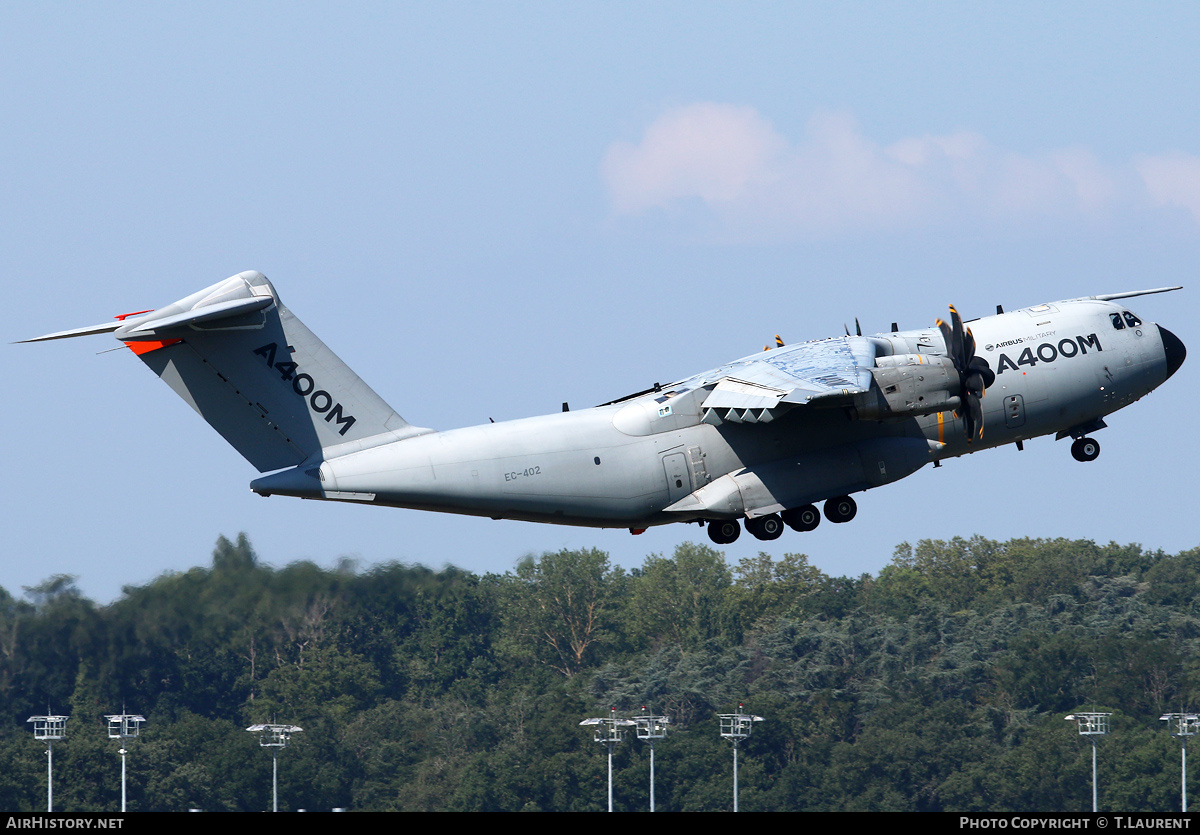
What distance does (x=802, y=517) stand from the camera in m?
30.3

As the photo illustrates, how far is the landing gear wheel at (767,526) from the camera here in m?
30.1

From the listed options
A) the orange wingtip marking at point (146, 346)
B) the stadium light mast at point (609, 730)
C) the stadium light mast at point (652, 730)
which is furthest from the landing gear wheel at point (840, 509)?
the stadium light mast at point (652, 730)

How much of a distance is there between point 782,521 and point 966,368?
4388 mm

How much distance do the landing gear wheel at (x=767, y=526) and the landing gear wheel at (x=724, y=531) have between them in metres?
0.26

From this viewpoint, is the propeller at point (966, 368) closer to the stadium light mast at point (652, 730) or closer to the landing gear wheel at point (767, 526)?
the landing gear wheel at point (767, 526)

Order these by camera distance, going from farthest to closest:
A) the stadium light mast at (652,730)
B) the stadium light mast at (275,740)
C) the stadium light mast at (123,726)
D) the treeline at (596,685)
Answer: the stadium light mast at (652,730)
the stadium light mast at (275,740)
the stadium light mast at (123,726)
the treeline at (596,685)

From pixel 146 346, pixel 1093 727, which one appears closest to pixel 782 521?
pixel 146 346

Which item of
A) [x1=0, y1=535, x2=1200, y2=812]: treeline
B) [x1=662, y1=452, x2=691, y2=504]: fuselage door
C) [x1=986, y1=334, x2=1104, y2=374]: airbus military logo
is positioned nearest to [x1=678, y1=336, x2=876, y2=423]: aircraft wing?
[x1=662, y1=452, x2=691, y2=504]: fuselage door

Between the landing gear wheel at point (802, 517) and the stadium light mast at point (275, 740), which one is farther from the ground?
the landing gear wheel at point (802, 517)

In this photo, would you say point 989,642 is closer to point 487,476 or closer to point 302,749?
point 302,749

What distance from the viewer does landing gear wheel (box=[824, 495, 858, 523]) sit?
30.5 metres

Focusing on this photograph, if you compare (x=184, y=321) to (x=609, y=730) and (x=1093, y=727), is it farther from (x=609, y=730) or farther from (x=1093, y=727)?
(x=1093, y=727)

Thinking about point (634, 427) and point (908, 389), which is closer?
point (908, 389)

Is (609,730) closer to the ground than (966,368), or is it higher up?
closer to the ground
